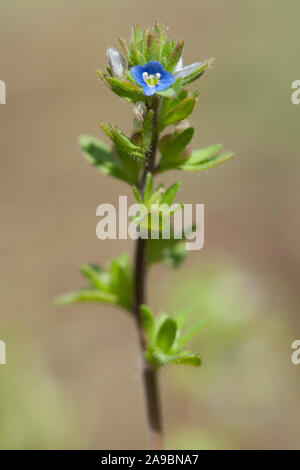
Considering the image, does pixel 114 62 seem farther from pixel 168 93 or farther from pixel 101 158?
pixel 101 158

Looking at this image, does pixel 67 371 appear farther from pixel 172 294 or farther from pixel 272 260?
pixel 272 260

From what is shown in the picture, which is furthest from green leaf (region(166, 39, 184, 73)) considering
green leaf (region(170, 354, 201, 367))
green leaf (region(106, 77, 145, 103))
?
green leaf (region(170, 354, 201, 367))

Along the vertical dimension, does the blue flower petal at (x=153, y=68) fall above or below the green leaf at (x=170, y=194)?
above

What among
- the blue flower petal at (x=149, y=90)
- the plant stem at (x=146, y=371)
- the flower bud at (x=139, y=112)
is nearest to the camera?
the blue flower petal at (x=149, y=90)

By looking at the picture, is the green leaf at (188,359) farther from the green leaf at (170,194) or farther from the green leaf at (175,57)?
the green leaf at (175,57)

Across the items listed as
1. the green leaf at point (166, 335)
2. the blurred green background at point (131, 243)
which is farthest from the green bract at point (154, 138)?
the blurred green background at point (131, 243)

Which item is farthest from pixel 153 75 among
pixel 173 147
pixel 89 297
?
pixel 89 297

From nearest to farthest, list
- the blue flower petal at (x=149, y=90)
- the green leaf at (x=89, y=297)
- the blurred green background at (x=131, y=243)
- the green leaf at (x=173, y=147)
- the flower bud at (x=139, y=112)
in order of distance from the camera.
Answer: the blue flower petal at (x=149, y=90) < the flower bud at (x=139, y=112) < the green leaf at (x=173, y=147) < the green leaf at (x=89, y=297) < the blurred green background at (x=131, y=243)
